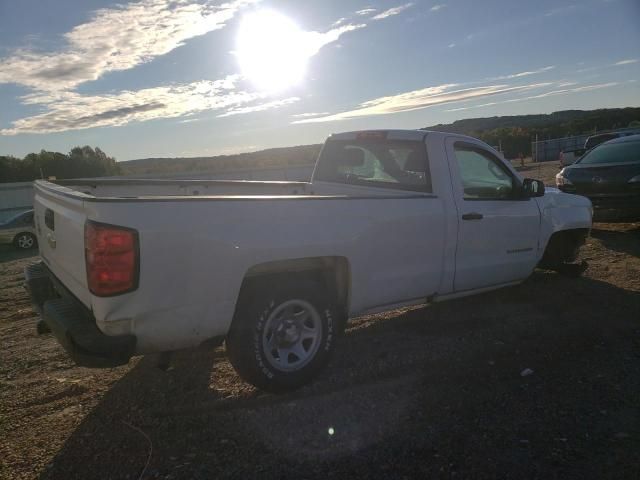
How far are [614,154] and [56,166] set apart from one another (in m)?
55.4

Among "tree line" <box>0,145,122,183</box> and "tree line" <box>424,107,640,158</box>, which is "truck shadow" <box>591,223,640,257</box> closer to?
"tree line" <box>424,107,640,158</box>

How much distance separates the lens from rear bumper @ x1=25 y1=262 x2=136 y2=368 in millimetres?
2959

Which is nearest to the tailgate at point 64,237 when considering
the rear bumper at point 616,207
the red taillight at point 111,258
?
the red taillight at point 111,258

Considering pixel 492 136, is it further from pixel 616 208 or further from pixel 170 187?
pixel 170 187

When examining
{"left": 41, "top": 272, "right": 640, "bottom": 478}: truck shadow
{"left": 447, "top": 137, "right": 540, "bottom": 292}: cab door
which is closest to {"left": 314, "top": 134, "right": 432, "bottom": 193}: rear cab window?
{"left": 447, "top": 137, "right": 540, "bottom": 292}: cab door

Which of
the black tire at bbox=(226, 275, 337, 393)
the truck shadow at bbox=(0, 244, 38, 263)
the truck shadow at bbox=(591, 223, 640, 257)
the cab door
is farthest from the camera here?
the truck shadow at bbox=(0, 244, 38, 263)

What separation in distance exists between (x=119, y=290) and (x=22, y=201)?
2429 centimetres

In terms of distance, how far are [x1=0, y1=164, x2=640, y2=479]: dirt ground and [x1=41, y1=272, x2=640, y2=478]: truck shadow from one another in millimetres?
12

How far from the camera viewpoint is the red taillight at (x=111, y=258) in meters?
2.89

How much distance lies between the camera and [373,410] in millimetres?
3479

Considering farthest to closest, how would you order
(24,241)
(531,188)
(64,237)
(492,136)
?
(492,136), (24,241), (531,188), (64,237)

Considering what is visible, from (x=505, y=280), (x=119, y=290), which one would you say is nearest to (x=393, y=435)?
(x=119, y=290)

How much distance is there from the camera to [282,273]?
3660 mm

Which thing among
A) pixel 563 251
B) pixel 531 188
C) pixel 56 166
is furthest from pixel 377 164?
pixel 56 166
